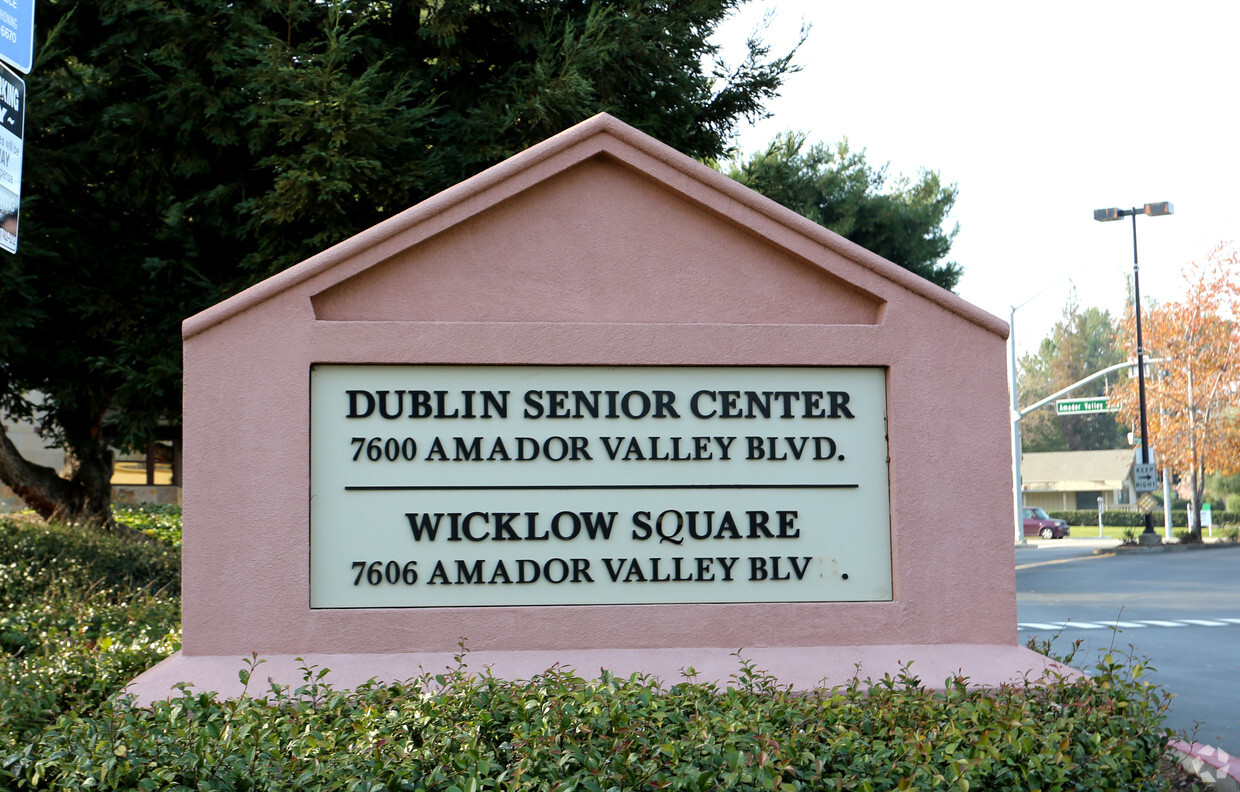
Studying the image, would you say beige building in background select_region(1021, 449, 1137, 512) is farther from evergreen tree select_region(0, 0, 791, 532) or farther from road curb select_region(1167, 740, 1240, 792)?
road curb select_region(1167, 740, 1240, 792)

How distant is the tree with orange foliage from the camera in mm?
36156

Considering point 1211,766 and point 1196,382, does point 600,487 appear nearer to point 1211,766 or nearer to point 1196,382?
point 1211,766

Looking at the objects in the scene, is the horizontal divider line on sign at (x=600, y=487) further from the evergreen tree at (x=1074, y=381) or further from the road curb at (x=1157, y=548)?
the evergreen tree at (x=1074, y=381)

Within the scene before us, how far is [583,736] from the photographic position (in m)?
3.96

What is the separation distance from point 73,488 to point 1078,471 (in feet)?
223

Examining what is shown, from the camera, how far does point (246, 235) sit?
10.5m

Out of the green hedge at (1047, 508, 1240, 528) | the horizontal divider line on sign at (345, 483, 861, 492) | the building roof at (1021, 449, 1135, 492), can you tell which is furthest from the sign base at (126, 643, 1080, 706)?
the building roof at (1021, 449, 1135, 492)

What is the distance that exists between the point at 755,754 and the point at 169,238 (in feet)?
30.2

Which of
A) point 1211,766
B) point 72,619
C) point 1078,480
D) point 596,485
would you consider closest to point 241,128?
point 72,619

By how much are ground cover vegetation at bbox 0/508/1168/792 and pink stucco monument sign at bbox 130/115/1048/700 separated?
0.93 ft

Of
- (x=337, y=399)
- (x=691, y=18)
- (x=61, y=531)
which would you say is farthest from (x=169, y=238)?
(x=337, y=399)

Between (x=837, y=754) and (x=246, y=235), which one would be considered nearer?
(x=837, y=754)

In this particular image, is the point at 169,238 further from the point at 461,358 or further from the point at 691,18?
the point at 461,358

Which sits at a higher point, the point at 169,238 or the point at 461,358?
the point at 169,238
